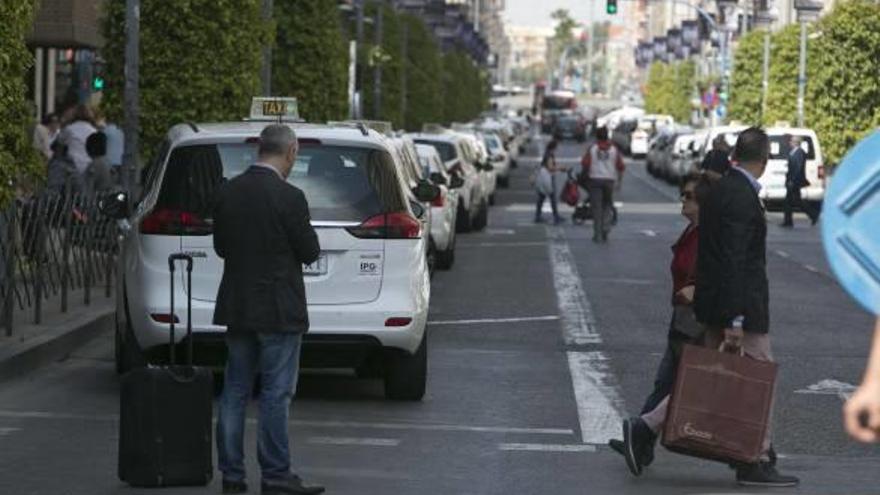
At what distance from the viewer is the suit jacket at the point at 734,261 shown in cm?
1161

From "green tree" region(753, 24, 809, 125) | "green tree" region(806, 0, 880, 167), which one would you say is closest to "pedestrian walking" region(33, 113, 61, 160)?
"green tree" region(806, 0, 880, 167)

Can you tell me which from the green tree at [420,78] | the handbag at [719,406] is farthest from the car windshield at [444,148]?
the green tree at [420,78]

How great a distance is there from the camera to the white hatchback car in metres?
14.7

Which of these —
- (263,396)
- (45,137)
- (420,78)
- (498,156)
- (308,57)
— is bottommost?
(498,156)

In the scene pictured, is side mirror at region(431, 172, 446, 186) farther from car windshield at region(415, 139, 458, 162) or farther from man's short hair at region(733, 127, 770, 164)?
man's short hair at region(733, 127, 770, 164)

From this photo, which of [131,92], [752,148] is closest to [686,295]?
[752,148]

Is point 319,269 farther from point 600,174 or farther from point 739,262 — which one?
point 600,174

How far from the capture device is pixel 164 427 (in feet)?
37.5

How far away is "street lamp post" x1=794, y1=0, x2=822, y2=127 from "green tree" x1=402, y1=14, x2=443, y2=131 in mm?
14354

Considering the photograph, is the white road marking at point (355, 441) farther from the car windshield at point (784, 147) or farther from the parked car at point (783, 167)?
the car windshield at point (784, 147)

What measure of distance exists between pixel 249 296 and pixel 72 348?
769 cm

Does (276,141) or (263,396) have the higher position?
(276,141)

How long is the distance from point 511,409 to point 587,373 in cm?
237

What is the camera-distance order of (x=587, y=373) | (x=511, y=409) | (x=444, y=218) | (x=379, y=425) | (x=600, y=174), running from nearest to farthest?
(x=379, y=425), (x=511, y=409), (x=587, y=373), (x=444, y=218), (x=600, y=174)
